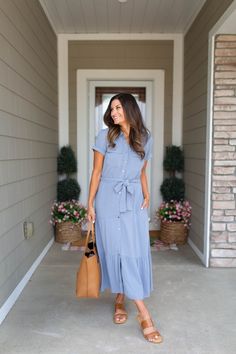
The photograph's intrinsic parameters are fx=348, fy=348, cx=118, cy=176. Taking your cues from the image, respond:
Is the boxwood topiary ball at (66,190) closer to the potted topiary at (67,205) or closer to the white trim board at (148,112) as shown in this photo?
the potted topiary at (67,205)

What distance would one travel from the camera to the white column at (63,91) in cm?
461

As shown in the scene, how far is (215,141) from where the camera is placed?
3.30 m

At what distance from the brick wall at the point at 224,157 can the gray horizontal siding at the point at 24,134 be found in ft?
5.63

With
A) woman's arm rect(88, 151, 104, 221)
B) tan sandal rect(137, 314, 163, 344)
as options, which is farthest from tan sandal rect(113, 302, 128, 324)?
woman's arm rect(88, 151, 104, 221)

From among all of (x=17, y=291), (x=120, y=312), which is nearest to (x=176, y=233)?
(x=120, y=312)

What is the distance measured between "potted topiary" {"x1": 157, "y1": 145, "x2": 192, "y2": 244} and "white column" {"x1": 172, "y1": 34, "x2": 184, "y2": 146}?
22 centimetres

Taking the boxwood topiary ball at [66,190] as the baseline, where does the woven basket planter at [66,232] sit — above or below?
below

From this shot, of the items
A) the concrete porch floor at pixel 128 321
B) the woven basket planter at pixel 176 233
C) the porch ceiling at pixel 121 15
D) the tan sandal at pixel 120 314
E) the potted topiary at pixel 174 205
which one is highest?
the porch ceiling at pixel 121 15

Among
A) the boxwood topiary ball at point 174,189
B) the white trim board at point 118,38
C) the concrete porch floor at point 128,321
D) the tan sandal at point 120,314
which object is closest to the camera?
the concrete porch floor at point 128,321

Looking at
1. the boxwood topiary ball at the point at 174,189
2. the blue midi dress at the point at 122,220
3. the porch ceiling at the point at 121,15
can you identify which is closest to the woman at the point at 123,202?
the blue midi dress at the point at 122,220

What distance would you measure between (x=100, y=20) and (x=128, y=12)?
0.40m

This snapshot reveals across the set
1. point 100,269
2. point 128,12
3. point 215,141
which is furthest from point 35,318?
point 128,12

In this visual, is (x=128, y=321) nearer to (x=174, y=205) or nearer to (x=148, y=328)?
(x=148, y=328)

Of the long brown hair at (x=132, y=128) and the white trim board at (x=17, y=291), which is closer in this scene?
the long brown hair at (x=132, y=128)
